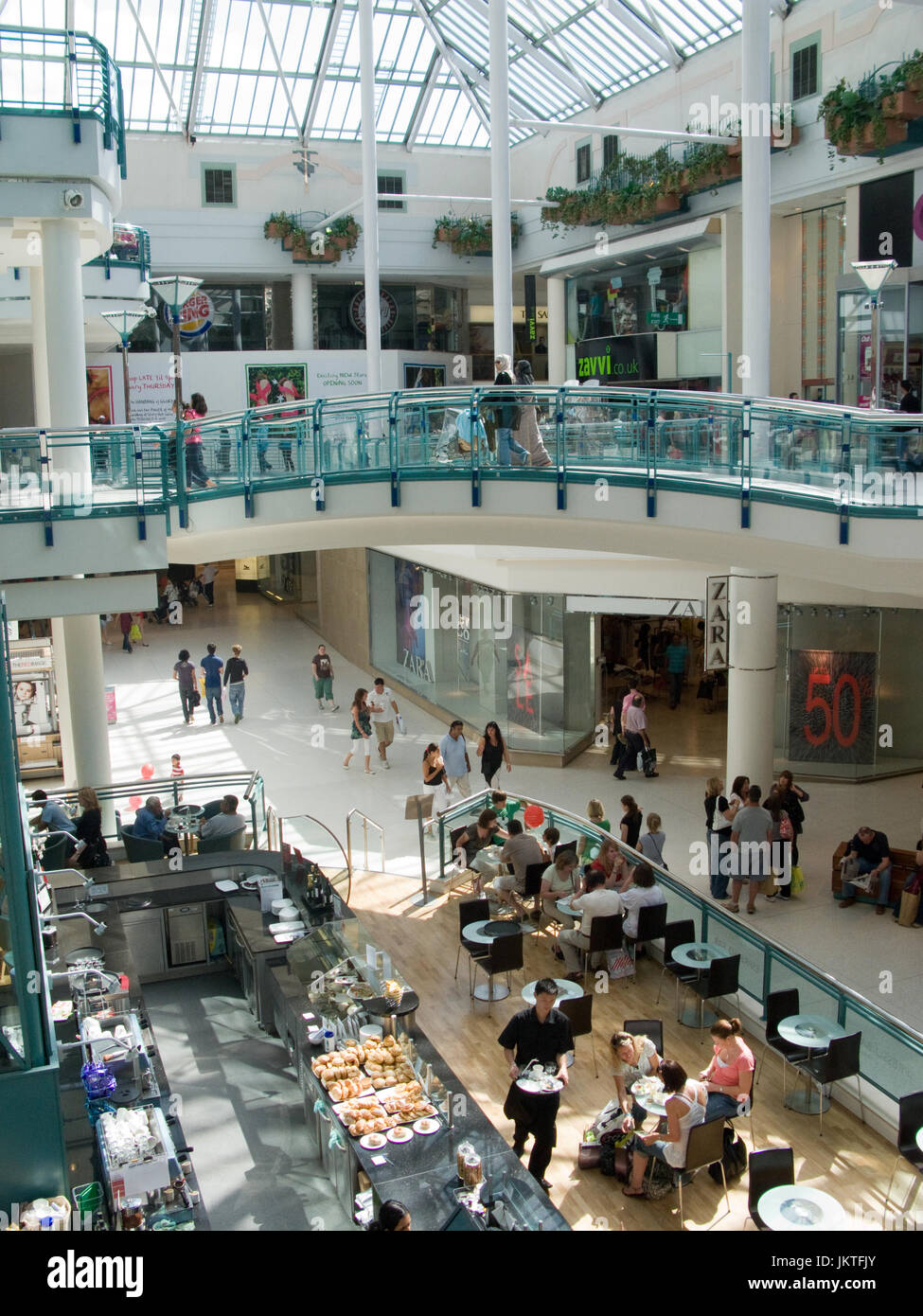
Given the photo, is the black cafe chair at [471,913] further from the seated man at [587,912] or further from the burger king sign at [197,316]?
the burger king sign at [197,316]

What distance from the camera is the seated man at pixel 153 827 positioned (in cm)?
1467

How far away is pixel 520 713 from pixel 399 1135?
12717mm

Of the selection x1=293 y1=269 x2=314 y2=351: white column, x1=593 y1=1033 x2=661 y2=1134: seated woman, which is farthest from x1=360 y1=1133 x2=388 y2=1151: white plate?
x1=293 y1=269 x2=314 y2=351: white column

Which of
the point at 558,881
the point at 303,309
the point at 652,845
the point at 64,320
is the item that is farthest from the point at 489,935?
the point at 303,309

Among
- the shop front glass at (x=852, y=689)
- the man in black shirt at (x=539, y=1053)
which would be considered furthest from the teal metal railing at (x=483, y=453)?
the shop front glass at (x=852, y=689)

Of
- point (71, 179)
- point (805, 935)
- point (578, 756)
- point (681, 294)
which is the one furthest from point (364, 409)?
point (681, 294)

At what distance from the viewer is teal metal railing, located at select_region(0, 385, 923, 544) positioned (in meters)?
11.5

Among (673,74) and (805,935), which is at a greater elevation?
(673,74)

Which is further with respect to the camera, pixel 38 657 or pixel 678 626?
pixel 678 626

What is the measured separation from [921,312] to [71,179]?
1207 cm

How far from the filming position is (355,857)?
52.3 ft

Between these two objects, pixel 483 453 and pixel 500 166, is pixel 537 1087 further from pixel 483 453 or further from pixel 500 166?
pixel 500 166

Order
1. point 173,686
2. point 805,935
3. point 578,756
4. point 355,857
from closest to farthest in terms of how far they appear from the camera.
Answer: point 805,935 → point 355,857 → point 578,756 → point 173,686
